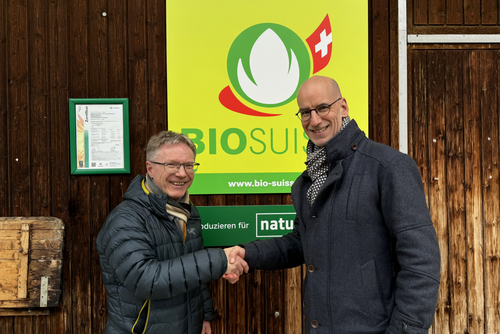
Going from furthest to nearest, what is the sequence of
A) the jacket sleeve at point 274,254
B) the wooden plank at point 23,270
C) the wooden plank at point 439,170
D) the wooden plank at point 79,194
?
the wooden plank at point 439,170 → the wooden plank at point 79,194 → the wooden plank at point 23,270 → the jacket sleeve at point 274,254

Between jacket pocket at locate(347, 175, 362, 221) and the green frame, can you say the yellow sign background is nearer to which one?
the green frame

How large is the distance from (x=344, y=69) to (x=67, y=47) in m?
2.31

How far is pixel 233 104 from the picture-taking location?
2.92 meters

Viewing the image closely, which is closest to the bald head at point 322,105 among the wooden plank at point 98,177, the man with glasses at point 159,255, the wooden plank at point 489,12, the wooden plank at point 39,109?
the man with glasses at point 159,255

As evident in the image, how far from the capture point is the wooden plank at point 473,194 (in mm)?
3090

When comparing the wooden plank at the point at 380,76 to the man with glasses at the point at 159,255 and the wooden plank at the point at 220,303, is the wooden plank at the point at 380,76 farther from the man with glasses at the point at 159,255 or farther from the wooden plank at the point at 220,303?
the wooden plank at the point at 220,303

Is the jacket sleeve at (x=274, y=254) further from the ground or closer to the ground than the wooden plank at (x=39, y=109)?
closer to the ground

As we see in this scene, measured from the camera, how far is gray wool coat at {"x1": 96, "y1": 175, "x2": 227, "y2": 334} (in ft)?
5.72

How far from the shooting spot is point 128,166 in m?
2.85

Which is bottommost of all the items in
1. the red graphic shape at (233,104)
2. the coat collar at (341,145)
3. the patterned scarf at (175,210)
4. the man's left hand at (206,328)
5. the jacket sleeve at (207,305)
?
the man's left hand at (206,328)

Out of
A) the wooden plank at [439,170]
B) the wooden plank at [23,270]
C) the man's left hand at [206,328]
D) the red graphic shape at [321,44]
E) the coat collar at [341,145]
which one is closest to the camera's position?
the coat collar at [341,145]

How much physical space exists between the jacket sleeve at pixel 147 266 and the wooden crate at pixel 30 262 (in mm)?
1252

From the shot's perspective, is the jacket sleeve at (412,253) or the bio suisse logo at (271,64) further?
the bio suisse logo at (271,64)

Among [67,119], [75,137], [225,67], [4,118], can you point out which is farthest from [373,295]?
[4,118]
